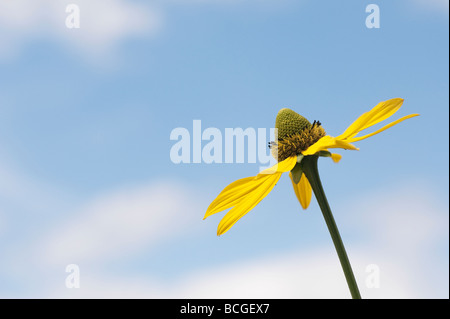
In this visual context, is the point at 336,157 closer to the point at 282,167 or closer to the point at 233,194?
the point at 282,167

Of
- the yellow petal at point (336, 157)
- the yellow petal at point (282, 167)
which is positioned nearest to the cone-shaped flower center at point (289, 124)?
the yellow petal at point (282, 167)

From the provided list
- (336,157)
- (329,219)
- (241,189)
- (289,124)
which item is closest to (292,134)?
(289,124)

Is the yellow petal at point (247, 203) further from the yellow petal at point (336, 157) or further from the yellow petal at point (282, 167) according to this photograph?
the yellow petal at point (336, 157)

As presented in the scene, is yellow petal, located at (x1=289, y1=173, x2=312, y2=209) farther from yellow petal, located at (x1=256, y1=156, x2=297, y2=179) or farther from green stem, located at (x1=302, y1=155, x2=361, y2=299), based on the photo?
green stem, located at (x1=302, y1=155, x2=361, y2=299)
